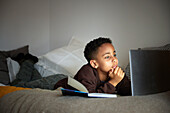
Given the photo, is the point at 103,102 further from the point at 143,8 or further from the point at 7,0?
the point at 7,0

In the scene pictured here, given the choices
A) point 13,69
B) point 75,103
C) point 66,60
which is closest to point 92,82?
point 75,103

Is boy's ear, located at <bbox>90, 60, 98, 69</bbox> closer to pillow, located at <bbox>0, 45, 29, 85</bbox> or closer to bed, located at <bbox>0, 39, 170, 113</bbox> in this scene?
bed, located at <bbox>0, 39, 170, 113</bbox>

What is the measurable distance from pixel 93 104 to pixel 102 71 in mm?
590

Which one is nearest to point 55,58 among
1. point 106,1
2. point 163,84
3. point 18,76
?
point 18,76

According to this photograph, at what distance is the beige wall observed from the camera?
5.99 ft

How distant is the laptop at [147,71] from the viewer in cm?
72

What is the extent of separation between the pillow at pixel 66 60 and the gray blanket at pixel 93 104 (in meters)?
1.09

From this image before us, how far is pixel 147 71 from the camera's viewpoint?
726 millimetres

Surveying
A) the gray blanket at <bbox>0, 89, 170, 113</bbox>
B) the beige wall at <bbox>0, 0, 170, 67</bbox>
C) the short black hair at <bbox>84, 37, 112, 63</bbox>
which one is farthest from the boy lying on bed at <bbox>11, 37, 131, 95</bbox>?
the beige wall at <bbox>0, 0, 170, 67</bbox>

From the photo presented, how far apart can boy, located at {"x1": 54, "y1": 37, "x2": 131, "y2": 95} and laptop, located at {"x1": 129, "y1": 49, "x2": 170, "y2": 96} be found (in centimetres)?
36

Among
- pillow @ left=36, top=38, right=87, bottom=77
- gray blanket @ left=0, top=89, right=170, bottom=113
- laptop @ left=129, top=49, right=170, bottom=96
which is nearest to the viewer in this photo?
gray blanket @ left=0, top=89, right=170, bottom=113

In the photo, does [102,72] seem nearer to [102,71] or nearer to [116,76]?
[102,71]

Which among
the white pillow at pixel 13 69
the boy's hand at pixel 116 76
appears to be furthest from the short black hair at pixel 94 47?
the white pillow at pixel 13 69

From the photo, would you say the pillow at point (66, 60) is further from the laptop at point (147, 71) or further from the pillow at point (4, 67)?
the laptop at point (147, 71)
